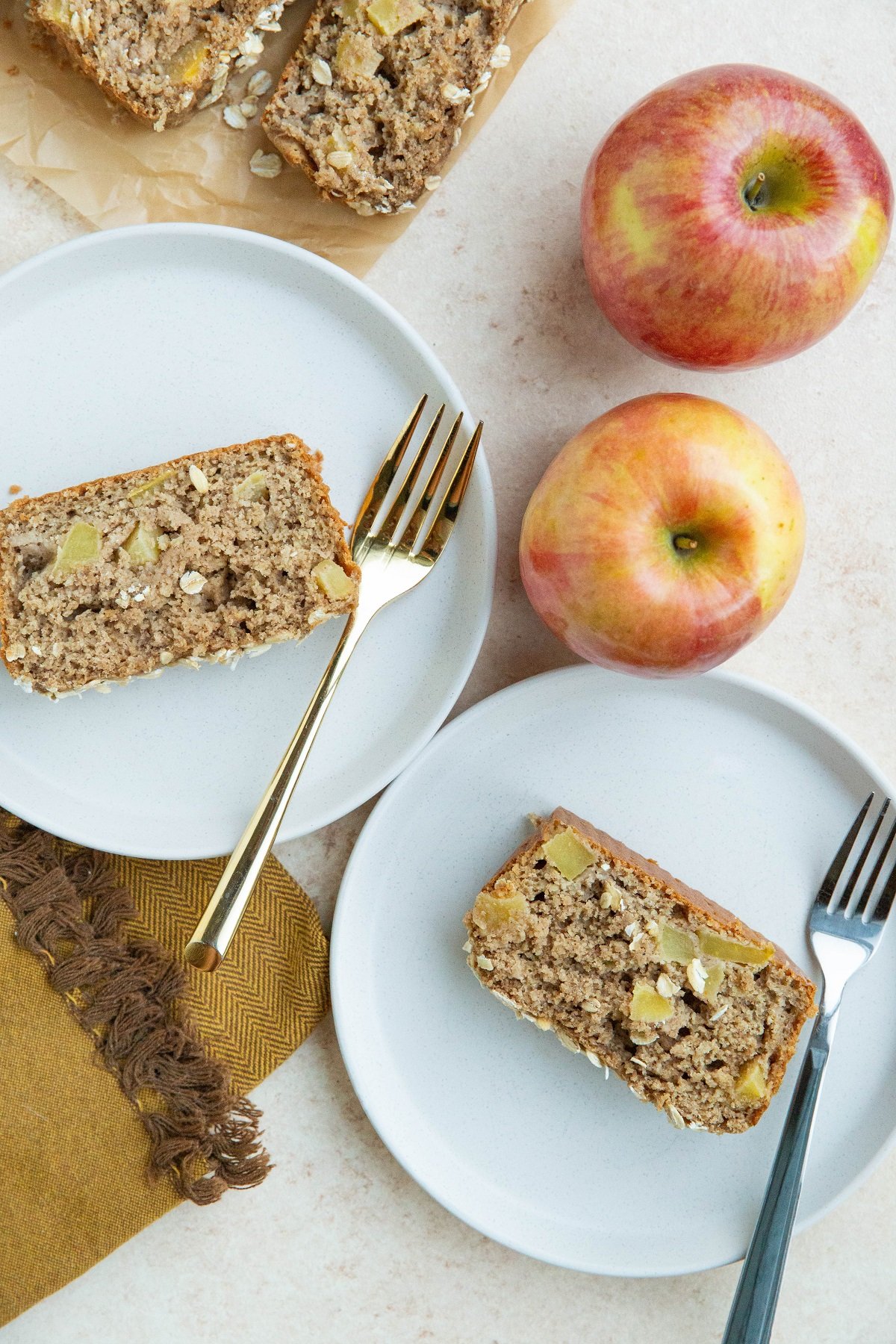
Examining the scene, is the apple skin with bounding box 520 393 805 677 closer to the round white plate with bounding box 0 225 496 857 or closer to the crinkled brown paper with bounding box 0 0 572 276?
the round white plate with bounding box 0 225 496 857

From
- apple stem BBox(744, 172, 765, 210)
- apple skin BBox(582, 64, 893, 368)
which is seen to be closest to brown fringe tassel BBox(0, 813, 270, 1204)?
apple skin BBox(582, 64, 893, 368)

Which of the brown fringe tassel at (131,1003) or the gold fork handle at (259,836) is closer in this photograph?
the gold fork handle at (259,836)

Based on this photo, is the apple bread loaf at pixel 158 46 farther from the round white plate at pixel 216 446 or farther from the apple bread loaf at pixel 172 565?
the apple bread loaf at pixel 172 565

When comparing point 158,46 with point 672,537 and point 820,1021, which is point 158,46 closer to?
point 672,537

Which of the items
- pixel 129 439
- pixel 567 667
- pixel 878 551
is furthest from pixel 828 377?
pixel 129 439

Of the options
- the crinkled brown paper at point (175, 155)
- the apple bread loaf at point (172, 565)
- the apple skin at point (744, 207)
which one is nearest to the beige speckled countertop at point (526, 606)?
the crinkled brown paper at point (175, 155)

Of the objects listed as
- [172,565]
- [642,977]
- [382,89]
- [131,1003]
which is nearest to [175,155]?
[382,89]
